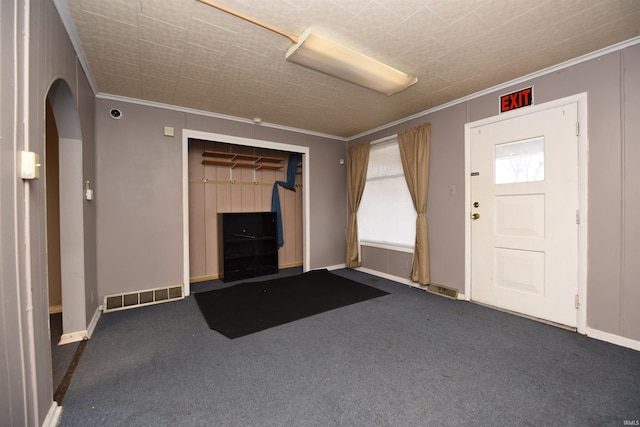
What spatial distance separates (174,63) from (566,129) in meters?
3.63

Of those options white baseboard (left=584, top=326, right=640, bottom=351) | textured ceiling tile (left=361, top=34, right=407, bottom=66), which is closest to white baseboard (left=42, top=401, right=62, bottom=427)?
textured ceiling tile (left=361, top=34, right=407, bottom=66)

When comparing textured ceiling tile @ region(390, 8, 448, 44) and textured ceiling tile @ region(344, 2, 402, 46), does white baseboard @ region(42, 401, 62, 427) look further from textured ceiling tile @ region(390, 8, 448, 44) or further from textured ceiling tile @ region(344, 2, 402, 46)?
textured ceiling tile @ region(390, 8, 448, 44)

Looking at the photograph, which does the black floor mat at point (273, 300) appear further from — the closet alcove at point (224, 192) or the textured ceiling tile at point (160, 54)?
A: the textured ceiling tile at point (160, 54)

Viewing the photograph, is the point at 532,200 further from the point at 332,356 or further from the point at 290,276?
the point at 290,276

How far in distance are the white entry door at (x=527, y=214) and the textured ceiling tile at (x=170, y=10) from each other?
3030 millimetres

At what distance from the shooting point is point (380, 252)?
4.38m

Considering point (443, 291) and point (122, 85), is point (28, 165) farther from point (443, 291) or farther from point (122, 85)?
point (443, 291)

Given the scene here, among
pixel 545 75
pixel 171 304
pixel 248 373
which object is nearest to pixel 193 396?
pixel 248 373

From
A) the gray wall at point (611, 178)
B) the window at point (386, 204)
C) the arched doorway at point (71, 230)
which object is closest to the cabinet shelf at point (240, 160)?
the window at point (386, 204)

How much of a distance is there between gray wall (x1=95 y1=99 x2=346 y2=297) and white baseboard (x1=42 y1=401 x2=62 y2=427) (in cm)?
183

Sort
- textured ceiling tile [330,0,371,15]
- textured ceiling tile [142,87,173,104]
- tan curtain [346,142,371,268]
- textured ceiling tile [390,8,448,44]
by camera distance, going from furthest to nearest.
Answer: tan curtain [346,142,371,268] < textured ceiling tile [142,87,173,104] < textured ceiling tile [390,8,448,44] < textured ceiling tile [330,0,371,15]

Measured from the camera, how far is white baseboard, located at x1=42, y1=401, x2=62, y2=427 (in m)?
1.35

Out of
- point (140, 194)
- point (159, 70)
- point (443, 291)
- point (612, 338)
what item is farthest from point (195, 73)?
point (612, 338)

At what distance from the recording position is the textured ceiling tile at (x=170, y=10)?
173 cm
